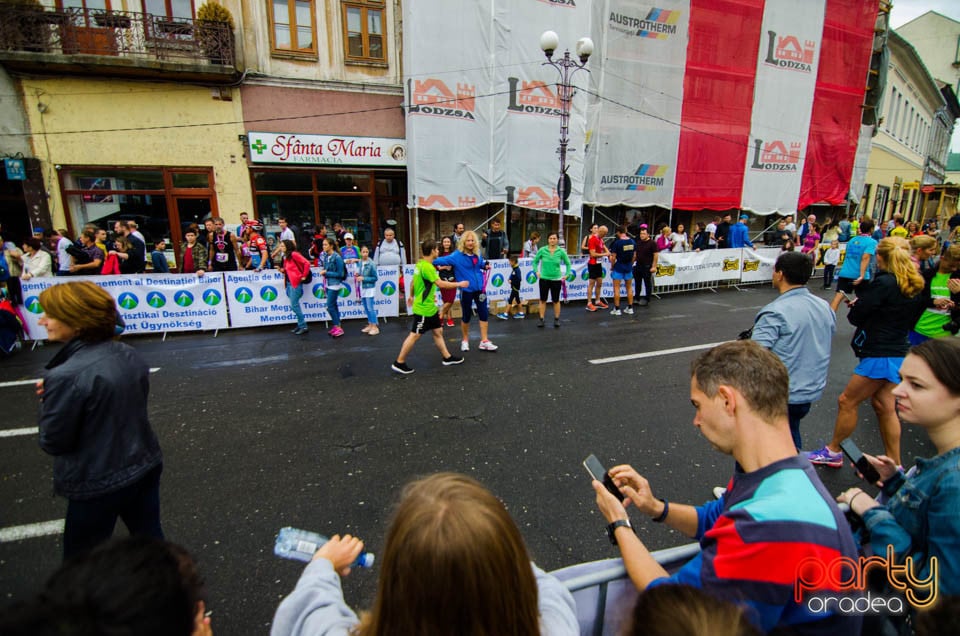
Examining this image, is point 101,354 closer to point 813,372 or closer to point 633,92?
point 813,372

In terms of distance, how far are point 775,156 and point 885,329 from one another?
65.6ft

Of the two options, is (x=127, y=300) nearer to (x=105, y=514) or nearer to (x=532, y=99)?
(x=105, y=514)

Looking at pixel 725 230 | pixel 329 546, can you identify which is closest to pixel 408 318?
pixel 329 546

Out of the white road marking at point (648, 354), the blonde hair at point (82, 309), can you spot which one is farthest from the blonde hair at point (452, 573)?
the white road marking at point (648, 354)

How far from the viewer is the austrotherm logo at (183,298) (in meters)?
8.70

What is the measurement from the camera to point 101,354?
2.41m

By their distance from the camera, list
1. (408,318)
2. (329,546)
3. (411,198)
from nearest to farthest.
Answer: (329,546) → (408,318) → (411,198)

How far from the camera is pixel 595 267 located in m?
10.9

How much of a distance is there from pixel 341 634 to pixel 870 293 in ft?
14.9

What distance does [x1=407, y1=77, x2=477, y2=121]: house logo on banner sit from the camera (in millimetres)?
14000

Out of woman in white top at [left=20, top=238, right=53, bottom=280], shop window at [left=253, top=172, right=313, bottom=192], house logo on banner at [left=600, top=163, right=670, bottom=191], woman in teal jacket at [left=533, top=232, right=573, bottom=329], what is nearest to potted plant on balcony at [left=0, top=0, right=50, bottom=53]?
shop window at [left=253, top=172, right=313, bottom=192]

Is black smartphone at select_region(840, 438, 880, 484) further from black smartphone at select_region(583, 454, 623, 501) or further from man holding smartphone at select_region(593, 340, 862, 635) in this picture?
black smartphone at select_region(583, 454, 623, 501)

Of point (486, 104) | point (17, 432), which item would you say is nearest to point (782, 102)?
point (486, 104)

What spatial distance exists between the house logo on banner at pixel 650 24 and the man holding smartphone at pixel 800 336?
52.6 feet
